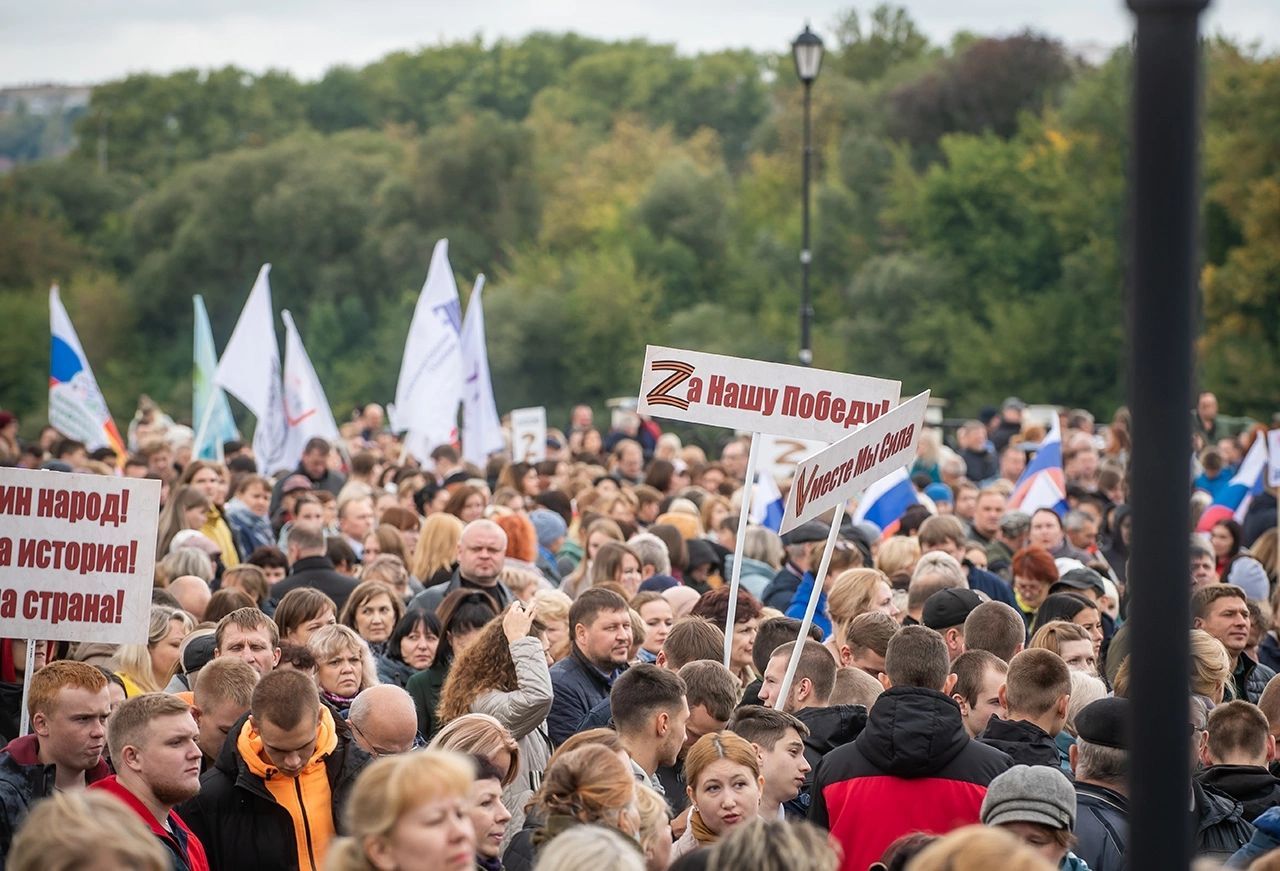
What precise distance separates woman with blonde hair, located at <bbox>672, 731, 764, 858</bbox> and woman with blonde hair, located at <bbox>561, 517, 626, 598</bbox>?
5.04 meters

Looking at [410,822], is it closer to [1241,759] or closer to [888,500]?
[1241,759]

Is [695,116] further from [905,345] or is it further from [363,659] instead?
[363,659]

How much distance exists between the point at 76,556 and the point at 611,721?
7.43 feet

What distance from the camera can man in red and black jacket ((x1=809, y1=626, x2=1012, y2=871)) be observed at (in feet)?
19.1

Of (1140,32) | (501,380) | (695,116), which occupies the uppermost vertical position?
(695,116)

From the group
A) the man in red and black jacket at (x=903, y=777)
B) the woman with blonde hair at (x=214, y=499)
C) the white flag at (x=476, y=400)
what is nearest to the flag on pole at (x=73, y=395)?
the white flag at (x=476, y=400)

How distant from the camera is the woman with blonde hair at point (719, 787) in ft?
18.1

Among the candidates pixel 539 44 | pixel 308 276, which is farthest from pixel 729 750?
pixel 539 44

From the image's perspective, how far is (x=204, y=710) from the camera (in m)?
6.37

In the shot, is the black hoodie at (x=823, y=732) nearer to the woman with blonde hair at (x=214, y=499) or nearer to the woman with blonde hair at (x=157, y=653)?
the woman with blonde hair at (x=157, y=653)

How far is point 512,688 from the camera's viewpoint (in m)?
6.67

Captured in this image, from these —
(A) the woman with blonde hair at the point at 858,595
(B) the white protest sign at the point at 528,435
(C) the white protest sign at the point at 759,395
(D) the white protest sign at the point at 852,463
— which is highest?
(C) the white protest sign at the point at 759,395

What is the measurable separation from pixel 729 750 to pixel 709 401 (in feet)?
10.8

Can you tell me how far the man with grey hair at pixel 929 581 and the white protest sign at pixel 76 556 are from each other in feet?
12.6
